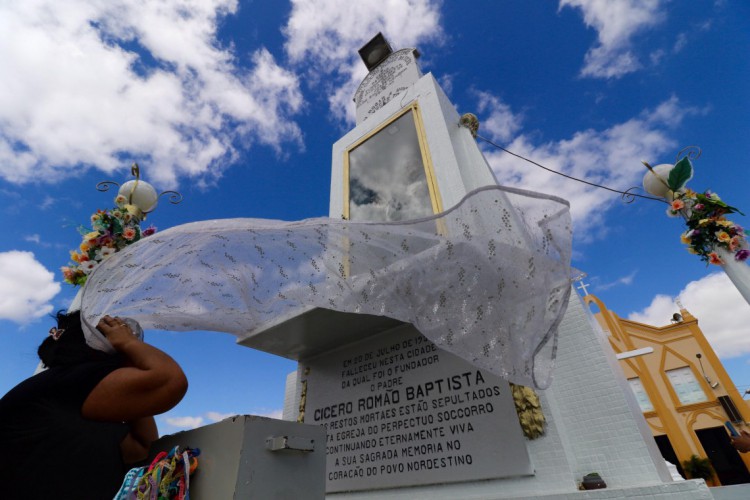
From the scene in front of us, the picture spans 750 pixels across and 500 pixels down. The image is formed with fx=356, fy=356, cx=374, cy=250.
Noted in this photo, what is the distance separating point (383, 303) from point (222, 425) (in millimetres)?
1139

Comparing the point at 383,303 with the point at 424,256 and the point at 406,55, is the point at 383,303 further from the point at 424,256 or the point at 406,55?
the point at 406,55

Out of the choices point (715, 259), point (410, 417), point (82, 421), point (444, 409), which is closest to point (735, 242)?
point (715, 259)

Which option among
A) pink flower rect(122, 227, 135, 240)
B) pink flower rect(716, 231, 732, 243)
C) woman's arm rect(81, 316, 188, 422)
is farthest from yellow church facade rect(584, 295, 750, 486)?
woman's arm rect(81, 316, 188, 422)

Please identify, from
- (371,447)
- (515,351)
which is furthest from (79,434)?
(371,447)

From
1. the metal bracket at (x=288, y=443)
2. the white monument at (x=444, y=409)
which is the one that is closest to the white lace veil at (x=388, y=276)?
the metal bracket at (x=288, y=443)

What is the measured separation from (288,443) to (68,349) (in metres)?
1.18

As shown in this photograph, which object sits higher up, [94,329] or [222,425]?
[94,329]

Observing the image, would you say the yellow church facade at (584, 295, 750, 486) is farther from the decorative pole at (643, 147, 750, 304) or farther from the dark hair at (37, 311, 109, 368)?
the dark hair at (37, 311, 109, 368)

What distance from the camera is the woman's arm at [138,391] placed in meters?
1.44

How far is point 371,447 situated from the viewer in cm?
347

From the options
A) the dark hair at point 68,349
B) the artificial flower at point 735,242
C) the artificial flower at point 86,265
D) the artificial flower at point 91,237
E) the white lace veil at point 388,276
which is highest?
the artificial flower at point 91,237

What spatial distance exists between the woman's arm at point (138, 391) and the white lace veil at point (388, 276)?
1.22ft

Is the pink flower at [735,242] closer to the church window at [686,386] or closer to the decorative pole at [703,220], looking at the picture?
the decorative pole at [703,220]

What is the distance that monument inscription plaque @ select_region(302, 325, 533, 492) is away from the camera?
2916mm
